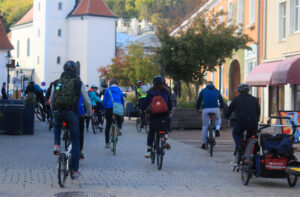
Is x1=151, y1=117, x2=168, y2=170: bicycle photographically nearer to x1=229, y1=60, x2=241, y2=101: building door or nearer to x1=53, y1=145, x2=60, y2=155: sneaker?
x1=53, y1=145, x2=60, y2=155: sneaker

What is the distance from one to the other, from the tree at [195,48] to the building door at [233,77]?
8102 mm

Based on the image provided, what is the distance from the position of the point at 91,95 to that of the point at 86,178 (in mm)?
10556

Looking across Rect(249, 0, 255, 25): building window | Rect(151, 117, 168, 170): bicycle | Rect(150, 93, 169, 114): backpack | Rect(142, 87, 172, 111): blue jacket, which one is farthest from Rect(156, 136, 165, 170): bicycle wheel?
Rect(249, 0, 255, 25): building window

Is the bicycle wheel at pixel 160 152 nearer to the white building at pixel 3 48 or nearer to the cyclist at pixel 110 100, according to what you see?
the cyclist at pixel 110 100

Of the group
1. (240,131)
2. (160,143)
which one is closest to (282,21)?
(160,143)

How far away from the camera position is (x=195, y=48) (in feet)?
78.4

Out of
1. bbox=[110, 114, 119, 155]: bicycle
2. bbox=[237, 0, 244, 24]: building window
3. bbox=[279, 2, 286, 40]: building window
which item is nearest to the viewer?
bbox=[110, 114, 119, 155]: bicycle

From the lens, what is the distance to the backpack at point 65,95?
846cm

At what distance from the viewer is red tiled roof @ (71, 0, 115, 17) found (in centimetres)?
7881

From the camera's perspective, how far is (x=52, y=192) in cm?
795

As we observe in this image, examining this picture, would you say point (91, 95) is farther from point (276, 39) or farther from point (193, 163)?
point (276, 39)

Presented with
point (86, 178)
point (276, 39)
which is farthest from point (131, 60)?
point (86, 178)

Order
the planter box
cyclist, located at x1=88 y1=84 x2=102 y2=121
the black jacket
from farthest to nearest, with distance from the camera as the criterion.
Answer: the planter box
cyclist, located at x1=88 y1=84 x2=102 y2=121
the black jacket

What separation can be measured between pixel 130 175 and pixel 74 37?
235 ft
